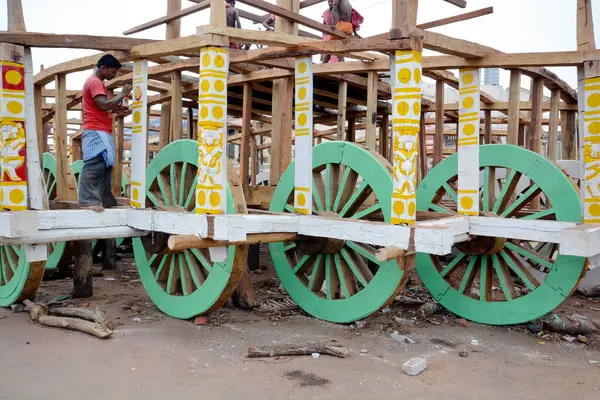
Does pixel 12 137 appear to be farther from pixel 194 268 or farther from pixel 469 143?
pixel 469 143

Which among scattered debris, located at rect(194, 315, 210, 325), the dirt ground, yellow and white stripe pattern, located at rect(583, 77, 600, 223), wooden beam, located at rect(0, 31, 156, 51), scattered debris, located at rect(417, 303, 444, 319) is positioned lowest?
the dirt ground

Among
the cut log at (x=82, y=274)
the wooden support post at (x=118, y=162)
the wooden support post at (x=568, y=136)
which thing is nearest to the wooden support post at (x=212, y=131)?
the cut log at (x=82, y=274)

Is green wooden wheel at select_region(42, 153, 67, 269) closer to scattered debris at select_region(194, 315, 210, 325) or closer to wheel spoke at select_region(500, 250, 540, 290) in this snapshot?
scattered debris at select_region(194, 315, 210, 325)

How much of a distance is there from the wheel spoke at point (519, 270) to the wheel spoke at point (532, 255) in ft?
0.25

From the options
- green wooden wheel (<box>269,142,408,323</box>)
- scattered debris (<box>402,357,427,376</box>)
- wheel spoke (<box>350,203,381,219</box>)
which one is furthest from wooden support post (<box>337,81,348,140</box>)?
scattered debris (<box>402,357,427,376</box>)

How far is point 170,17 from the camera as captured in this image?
6.61m

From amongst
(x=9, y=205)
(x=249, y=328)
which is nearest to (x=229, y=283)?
(x=249, y=328)

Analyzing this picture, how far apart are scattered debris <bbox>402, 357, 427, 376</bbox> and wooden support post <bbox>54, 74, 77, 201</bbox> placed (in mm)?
4404

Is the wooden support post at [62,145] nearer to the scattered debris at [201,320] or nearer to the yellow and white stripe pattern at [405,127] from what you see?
the scattered debris at [201,320]

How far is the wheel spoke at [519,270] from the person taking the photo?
498cm

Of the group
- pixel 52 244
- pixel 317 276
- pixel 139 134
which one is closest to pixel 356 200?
pixel 317 276

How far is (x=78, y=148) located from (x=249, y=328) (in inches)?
267

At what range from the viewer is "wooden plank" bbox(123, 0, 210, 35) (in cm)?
629

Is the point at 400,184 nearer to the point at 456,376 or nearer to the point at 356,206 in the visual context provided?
the point at 356,206
